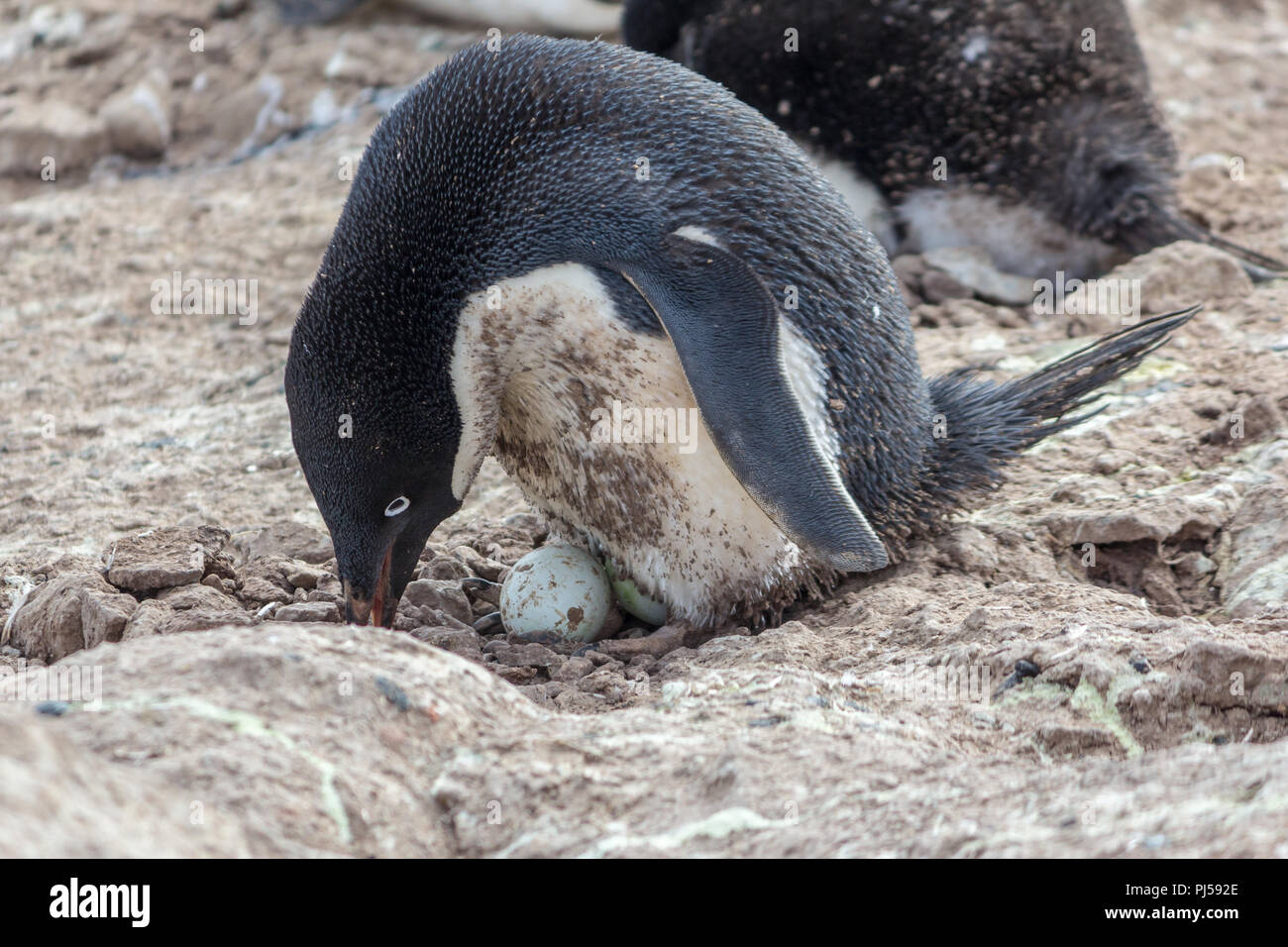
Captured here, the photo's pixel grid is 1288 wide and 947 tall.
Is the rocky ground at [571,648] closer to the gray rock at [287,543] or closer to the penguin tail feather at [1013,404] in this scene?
the gray rock at [287,543]

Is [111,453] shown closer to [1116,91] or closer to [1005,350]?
[1005,350]

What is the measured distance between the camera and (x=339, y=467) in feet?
8.57

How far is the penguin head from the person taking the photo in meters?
2.57

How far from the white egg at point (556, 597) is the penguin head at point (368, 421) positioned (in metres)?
0.24

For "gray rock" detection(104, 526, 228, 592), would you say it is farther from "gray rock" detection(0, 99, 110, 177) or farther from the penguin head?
"gray rock" detection(0, 99, 110, 177)

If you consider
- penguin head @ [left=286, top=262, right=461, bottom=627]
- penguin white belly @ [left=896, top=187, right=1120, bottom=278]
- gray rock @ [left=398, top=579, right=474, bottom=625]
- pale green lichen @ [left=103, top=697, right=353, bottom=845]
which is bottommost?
gray rock @ [left=398, top=579, right=474, bottom=625]

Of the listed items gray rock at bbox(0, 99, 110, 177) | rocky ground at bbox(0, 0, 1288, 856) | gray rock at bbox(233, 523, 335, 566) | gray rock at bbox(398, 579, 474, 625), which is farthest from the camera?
gray rock at bbox(0, 99, 110, 177)

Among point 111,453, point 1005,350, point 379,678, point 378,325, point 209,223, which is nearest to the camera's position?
point 379,678

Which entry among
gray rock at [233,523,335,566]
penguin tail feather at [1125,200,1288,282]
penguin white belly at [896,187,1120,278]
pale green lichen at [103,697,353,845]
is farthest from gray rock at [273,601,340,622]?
penguin tail feather at [1125,200,1288,282]

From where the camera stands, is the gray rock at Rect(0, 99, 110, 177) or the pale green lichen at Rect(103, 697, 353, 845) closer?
the pale green lichen at Rect(103, 697, 353, 845)

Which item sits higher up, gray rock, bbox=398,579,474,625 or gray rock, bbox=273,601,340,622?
gray rock, bbox=273,601,340,622

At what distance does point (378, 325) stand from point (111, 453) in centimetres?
149

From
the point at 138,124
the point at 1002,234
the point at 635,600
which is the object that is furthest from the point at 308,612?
the point at 138,124
